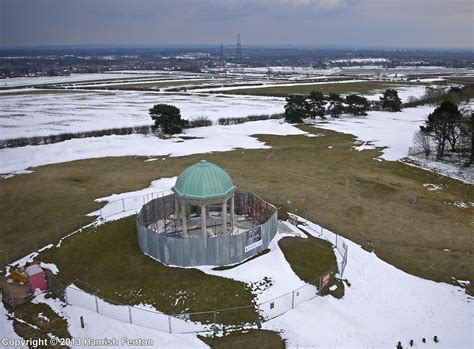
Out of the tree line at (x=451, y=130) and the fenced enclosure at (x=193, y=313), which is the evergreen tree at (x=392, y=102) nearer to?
the tree line at (x=451, y=130)

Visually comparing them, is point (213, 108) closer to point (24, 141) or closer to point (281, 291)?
point (24, 141)

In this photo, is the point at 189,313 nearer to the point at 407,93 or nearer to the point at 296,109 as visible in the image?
the point at 296,109

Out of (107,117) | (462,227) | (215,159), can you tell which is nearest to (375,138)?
(215,159)

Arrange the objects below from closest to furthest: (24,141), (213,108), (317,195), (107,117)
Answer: (317,195)
(24,141)
(107,117)
(213,108)

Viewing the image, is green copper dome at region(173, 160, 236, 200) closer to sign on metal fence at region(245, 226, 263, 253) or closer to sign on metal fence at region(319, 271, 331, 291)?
sign on metal fence at region(245, 226, 263, 253)

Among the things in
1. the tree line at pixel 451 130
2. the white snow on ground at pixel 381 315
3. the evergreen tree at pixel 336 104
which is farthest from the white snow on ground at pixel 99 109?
the white snow on ground at pixel 381 315

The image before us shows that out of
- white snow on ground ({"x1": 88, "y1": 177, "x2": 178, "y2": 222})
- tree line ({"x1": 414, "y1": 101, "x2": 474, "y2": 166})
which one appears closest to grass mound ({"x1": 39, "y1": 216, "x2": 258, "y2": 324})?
white snow on ground ({"x1": 88, "y1": 177, "x2": 178, "y2": 222})
